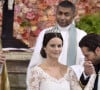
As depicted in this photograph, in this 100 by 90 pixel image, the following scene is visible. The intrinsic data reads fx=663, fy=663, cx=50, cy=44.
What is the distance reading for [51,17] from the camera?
9.31 m

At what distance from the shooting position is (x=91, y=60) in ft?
18.5

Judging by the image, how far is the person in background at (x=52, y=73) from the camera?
5.61 metres

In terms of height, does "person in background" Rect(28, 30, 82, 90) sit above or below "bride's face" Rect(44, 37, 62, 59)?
below

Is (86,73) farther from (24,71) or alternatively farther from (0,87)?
(24,71)

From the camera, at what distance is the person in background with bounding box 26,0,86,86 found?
664cm

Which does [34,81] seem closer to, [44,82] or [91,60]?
[44,82]

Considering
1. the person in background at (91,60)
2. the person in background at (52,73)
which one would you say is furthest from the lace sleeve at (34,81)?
the person in background at (91,60)

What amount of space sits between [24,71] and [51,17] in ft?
4.51

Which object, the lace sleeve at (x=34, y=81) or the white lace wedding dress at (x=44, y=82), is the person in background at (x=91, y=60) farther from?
the lace sleeve at (x=34, y=81)

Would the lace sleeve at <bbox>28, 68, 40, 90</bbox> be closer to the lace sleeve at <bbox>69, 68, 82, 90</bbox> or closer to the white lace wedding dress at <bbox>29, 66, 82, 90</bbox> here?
the white lace wedding dress at <bbox>29, 66, 82, 90</bbox>

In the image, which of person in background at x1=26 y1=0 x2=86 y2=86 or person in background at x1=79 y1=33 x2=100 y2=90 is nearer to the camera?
person in background at x1=79 y1=33 x2=100 y2=90

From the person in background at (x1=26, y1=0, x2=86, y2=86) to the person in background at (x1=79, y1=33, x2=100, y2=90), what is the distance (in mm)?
946

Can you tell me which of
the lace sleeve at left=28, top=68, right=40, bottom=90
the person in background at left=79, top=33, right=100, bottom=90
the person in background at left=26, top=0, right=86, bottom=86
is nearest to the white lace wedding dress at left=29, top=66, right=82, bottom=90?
the lace sleeve at left=28, top=68, right=40, bottom=90

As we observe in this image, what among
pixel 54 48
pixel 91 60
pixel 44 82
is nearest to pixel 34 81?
pixel 44 82
